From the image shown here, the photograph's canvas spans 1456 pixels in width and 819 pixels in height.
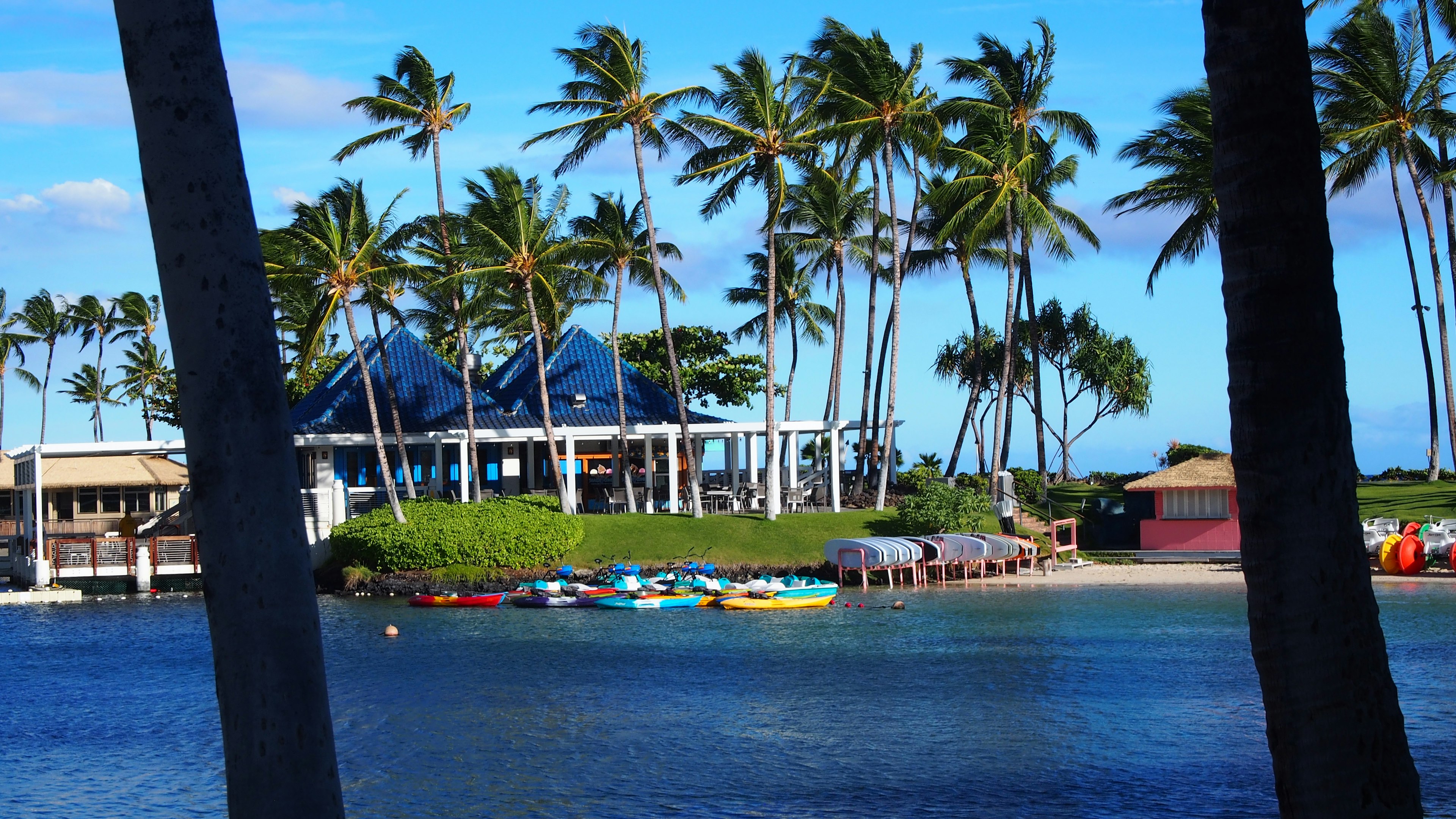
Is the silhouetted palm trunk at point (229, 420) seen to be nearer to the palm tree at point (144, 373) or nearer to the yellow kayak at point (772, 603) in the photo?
the yellow kayak at point (772, 603)

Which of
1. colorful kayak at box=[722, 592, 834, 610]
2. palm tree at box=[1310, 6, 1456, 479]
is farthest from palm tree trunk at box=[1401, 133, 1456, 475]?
colorful kayak at box=[722, 592, 834, 610]

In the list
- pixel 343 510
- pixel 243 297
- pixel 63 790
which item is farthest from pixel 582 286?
pixel 243 297

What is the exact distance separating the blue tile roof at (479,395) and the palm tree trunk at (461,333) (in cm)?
95

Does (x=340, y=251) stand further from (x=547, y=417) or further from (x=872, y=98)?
(x=872, y=98)

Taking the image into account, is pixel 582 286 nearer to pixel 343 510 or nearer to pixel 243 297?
pixel 343 510

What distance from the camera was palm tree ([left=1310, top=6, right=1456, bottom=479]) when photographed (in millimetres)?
35469

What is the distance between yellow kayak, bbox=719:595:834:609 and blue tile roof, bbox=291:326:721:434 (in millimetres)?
12820

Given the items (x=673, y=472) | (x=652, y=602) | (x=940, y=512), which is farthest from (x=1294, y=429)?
(x=673, y=472)

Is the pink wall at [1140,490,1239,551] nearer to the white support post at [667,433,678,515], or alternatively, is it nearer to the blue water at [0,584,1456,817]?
the blue water at [0,584,1456,817]

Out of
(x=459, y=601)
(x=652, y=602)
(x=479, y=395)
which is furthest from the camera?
(x=479, y=395)

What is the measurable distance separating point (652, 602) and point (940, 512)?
967 cm

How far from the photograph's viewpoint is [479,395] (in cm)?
4131

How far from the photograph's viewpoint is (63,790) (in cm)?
1248

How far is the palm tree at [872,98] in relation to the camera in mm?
34938
